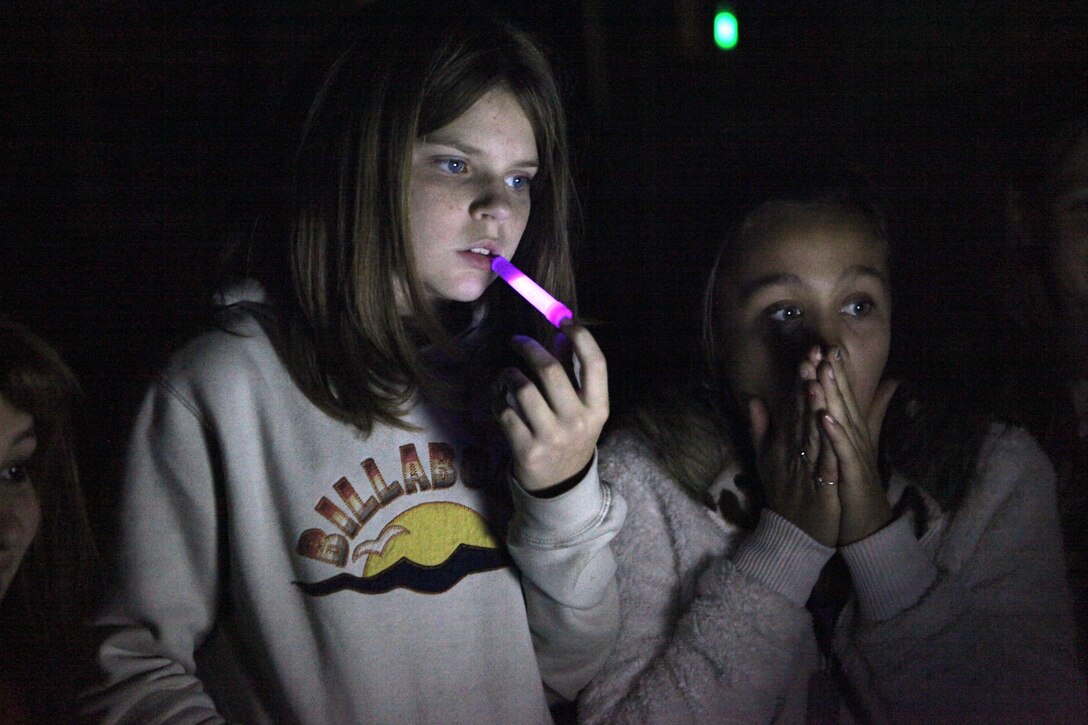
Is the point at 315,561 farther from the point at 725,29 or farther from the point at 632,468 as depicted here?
the point at 725,29

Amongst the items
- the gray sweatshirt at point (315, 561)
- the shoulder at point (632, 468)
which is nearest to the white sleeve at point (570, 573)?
the gray sweatshirt at point (315, 561)

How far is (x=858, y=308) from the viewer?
1030mm

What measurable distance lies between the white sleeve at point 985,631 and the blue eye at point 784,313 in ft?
0.98

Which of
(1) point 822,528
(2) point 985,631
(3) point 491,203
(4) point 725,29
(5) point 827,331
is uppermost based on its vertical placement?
(4) point 725,29

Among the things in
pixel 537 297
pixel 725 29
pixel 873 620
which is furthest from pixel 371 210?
pixel 725 29

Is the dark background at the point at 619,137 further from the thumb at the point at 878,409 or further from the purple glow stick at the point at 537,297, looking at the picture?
the purple glow stick at the point at 537,297

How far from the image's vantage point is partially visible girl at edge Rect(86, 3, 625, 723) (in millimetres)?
858

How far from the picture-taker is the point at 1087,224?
1.07 meters

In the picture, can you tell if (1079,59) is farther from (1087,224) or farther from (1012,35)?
(1087,224)

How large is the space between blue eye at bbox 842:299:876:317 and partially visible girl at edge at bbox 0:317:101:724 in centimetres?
91

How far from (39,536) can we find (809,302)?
3.02 ft

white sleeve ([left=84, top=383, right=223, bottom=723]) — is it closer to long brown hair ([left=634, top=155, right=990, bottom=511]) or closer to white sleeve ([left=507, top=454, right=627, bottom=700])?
white sleeve ([left=507, top=454, right=627, bottom=700])

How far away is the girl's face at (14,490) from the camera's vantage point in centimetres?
92

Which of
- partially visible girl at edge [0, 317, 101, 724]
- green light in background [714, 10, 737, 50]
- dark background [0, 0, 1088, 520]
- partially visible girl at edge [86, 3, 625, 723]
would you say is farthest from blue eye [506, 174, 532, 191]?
green light in background [714, 10, 737, 50]
